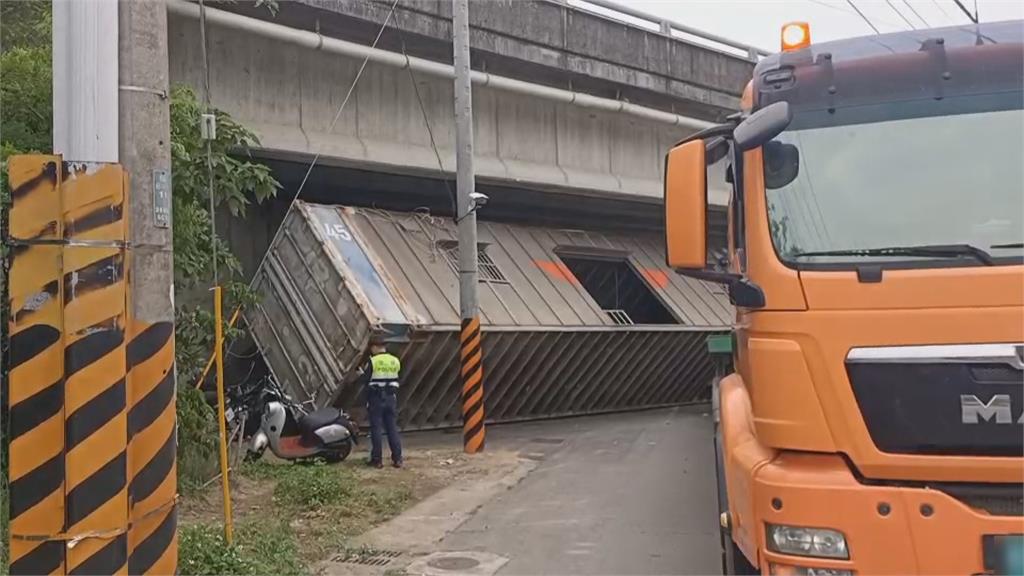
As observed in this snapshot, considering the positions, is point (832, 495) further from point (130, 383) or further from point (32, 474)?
point (32, 474)

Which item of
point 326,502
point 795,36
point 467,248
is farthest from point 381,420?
point 795,36

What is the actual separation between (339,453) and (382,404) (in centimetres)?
78

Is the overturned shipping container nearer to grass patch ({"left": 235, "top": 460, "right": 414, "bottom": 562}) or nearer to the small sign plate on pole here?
grass patch ({"left": 235, "top": 460, "right": 414, "bottom": 562})

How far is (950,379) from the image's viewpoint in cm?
341

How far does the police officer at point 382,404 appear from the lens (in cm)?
1041

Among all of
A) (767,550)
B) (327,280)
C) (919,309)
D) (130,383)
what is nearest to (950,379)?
(919,309)

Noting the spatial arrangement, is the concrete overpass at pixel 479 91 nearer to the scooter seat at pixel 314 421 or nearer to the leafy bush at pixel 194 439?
the scooter seat at pixel 314 421

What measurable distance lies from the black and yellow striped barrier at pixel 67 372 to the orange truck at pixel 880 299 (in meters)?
2.46

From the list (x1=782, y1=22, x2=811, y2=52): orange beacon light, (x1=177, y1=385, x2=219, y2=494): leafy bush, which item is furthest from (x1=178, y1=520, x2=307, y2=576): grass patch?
(x1=782, y1=22, x2=811, y2=52): orange beacon light

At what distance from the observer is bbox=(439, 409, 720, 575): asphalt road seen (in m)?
6.54

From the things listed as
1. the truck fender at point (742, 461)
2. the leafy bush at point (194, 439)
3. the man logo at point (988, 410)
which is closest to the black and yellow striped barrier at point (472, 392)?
the leafy bush at point (194, 439)

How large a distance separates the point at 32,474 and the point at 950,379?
3.63 m

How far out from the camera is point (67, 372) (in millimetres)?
3395

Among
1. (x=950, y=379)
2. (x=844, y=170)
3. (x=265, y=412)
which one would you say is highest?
(x=844, y=170)
